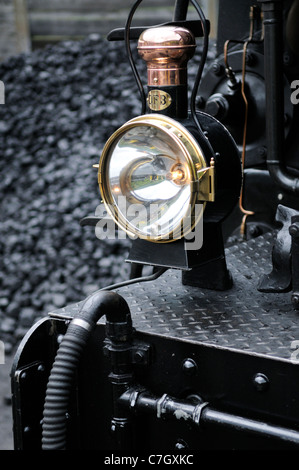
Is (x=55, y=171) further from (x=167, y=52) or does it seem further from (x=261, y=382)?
(x=261, y=382)

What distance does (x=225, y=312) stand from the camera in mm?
1600

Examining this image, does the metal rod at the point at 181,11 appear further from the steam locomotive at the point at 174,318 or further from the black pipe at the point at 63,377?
the black pipe at the point at 63,377

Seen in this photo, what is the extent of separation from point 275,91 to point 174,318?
0.60 metres

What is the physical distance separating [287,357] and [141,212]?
0.47m

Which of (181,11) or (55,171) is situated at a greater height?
(181,11)

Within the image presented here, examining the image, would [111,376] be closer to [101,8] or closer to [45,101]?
[45,101]

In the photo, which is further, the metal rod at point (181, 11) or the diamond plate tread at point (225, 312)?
the metal rod at point (181, 11)

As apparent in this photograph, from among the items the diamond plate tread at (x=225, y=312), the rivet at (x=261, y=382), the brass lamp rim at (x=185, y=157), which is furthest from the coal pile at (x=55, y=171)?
the rivet at (x=261, y=382)

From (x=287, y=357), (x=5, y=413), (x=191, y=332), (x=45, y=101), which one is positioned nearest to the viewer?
(x=287, y=357)

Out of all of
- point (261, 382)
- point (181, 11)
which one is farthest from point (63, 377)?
point (181, 11)

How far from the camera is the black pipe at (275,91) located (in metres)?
1.66

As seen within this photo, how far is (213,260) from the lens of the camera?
1.69 meters

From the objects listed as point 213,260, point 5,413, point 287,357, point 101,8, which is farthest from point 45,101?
point 287,357

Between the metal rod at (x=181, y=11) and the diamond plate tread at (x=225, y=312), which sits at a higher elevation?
the metal rod at (x=181, y=11)
